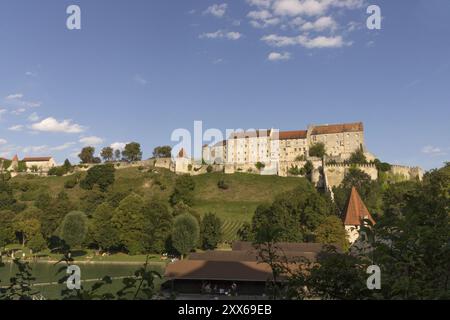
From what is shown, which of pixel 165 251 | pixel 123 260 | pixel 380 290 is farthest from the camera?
pixel 165 251

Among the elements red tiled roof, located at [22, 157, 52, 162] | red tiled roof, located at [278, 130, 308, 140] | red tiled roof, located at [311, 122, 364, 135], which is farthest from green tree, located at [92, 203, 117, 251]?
red tiled roof, located at [22, 157, 52, 162]

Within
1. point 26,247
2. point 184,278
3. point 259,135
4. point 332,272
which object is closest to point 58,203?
point 26,247

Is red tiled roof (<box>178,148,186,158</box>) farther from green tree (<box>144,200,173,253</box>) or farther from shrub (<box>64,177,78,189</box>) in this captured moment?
green tree (<box>144,200,173,253</box>)

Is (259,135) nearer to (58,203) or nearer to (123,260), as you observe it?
(58,203)

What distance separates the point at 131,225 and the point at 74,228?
805 cm

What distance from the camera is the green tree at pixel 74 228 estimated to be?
5931cm

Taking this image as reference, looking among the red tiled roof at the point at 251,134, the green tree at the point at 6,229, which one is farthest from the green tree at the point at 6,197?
the red tiled roof at the point at 251,134

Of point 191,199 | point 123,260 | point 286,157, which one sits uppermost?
point 286,157

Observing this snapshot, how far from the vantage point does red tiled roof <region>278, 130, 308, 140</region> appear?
116 meters

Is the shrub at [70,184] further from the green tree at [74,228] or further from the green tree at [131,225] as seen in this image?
the green tree at [74,228]

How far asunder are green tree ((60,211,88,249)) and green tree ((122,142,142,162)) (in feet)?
207

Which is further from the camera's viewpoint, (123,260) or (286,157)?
(286,157)

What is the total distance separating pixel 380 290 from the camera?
5.66 meters

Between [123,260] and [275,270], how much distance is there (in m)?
53.7
